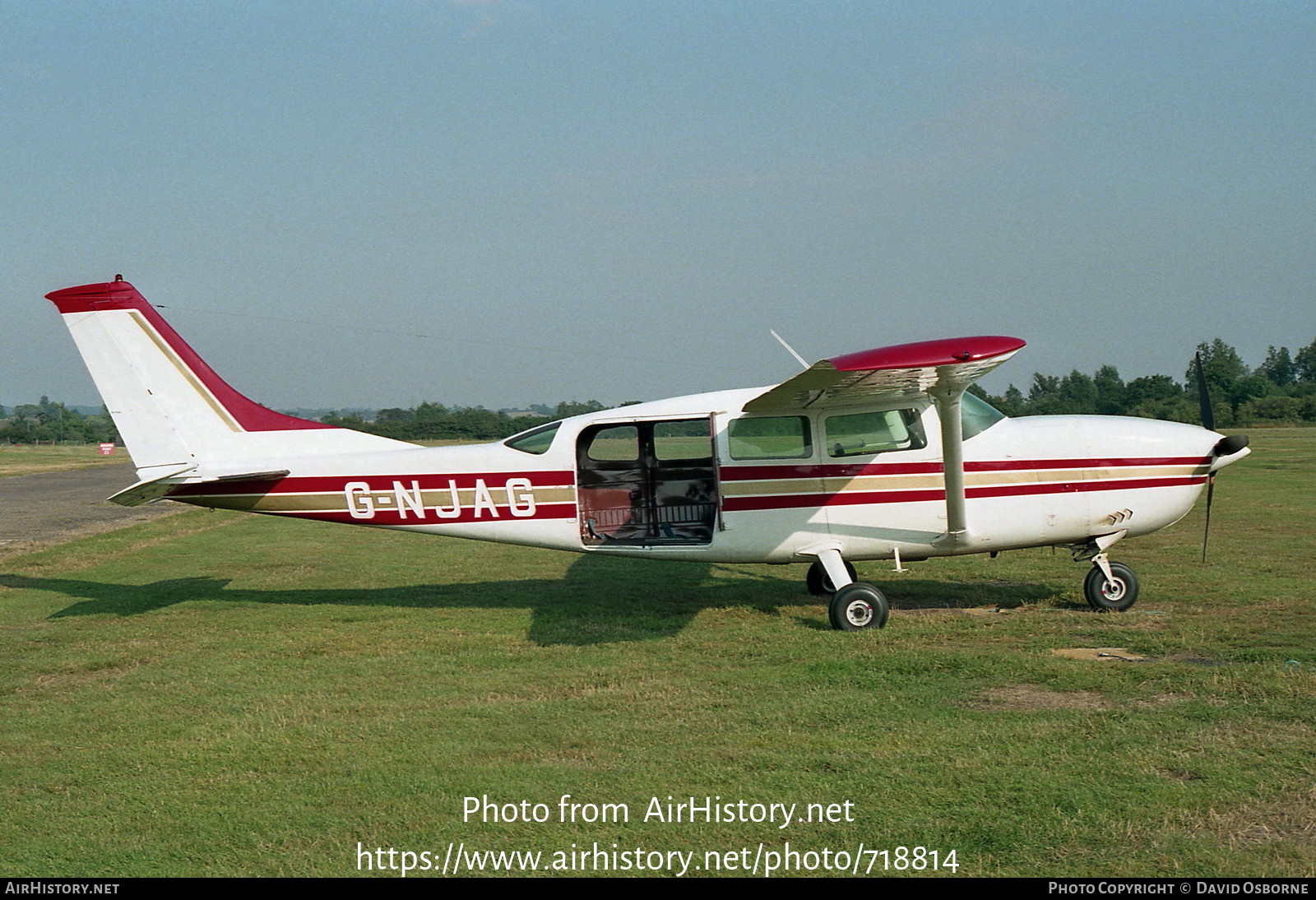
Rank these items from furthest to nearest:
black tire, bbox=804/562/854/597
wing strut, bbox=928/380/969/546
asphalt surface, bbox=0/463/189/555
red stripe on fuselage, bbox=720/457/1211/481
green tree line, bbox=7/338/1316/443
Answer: green tree line, bbox=7/338/1316/443, asphalt surface, bbox=0/463/189/555, black tire, bbox=804/562/854/597, red stripe on fuselage, bbox=720/457/1211/481, wing strut, bbox=928/380/969/546

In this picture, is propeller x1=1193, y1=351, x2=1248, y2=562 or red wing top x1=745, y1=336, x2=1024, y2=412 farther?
propeller x1=1193, y1=351, x2=1248, y2=562

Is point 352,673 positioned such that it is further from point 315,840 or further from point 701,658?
point 315,840

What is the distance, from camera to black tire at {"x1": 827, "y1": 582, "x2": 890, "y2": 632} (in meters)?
8.45

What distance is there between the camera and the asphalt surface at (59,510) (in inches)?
677

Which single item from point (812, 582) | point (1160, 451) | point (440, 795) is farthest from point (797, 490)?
point (440, 795)

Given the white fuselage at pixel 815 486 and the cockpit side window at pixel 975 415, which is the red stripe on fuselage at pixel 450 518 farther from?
the cockpit side window at pixel 975 415

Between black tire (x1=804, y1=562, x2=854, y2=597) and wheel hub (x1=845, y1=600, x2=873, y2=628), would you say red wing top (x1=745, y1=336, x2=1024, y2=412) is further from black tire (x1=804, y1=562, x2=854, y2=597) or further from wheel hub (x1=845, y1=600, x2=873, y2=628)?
black tire (x1=804, y1=562, x2=854, y2=597)

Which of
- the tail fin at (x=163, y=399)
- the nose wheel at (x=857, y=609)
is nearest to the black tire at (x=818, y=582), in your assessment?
the nose wheel at (x=857, y=609)

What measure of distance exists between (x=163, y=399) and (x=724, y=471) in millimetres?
5881

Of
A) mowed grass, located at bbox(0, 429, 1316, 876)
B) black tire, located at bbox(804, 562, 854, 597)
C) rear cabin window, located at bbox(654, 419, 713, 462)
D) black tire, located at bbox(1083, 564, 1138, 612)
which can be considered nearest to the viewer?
mowed grass, located at bbox(0, 429, 1316, 876)

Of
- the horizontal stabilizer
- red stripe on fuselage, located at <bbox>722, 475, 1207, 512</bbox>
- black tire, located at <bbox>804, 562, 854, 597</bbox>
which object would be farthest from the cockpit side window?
the horizontal stabilizer

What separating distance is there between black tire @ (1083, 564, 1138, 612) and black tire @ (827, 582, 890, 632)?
2217 millimetres

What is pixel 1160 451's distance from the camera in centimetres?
888

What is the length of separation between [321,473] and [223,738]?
414cm
